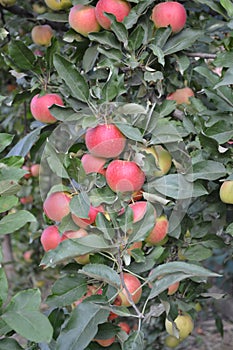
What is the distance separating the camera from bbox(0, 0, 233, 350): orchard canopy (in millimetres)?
768

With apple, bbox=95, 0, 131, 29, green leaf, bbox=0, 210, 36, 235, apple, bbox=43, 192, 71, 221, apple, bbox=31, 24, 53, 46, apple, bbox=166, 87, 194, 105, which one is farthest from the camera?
apple, bbox=31, 24, 53, 46

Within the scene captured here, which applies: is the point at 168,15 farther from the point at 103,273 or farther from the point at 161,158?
the point at 103,273

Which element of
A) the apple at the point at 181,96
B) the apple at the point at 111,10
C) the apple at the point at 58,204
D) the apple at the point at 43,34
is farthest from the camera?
the apple at the point at 43,34

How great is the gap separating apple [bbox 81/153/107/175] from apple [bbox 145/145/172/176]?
0.08m

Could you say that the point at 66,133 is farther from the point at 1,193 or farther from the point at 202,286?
the point at 202,286

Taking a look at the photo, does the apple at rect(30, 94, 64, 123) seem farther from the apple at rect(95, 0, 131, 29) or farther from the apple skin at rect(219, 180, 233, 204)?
the apple skin at rect(219, 180, 233, 204)

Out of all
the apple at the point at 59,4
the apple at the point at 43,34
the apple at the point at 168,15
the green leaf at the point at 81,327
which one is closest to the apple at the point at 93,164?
the green leaf at the point at 81,327

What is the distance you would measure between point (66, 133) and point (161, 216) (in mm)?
237

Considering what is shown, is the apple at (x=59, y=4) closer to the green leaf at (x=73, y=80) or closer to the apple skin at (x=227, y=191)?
the green leaf at (x=73, y=80)

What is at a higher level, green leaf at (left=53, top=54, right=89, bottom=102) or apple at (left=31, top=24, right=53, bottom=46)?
green leaf at (left=53, top=54, right=89, bottom=102)

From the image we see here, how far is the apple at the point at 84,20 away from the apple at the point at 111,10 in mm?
33

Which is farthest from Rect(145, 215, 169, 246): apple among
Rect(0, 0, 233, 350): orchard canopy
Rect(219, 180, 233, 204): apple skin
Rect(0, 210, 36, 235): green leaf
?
Rect(0, 210, 36, 235): green leaf

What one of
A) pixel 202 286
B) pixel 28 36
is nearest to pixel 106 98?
pixel 202 286

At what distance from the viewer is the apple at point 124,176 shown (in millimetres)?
802
